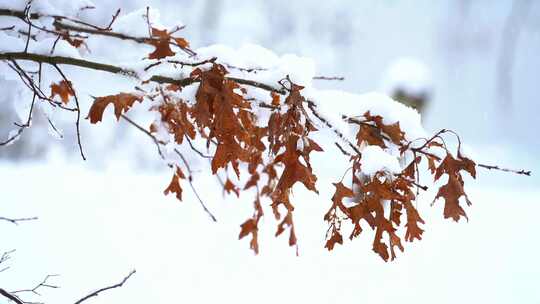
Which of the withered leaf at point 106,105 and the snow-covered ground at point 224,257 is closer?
the withered leaf at point 106,105

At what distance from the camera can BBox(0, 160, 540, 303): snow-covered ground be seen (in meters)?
2.74

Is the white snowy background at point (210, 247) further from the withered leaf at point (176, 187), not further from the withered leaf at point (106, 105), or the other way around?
the withered leaf at point (176, 187)

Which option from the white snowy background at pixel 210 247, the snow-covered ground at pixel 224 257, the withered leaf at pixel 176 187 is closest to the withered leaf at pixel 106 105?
the white snowy background at pixel 210 247

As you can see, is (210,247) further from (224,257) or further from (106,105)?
(106,105)

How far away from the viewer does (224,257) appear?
3271 mm

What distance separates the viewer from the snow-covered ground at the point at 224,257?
2.74 meters

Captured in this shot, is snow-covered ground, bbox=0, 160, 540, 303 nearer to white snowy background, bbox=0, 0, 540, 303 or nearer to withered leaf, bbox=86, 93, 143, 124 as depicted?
white snowy background, bbox=0, 0, 540, 303

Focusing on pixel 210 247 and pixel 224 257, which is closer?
pixel 224 257

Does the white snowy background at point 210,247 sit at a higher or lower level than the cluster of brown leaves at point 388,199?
higher

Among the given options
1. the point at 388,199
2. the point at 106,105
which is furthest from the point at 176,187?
the point at 388,199

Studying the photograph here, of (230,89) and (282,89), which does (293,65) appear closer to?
(282,89)

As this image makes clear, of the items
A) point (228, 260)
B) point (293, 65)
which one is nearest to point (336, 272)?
point (228, 260)

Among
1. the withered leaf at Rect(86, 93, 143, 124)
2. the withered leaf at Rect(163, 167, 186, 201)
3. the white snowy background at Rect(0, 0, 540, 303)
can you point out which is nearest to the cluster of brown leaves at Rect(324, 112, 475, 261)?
the white snowy background at Rect(0, 0, 540, 303)

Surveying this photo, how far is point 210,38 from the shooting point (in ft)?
31.0
